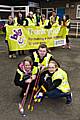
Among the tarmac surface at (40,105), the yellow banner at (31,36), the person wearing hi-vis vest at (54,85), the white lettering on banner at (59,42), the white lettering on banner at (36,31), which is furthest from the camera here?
the white lettering on banner at (59,42)

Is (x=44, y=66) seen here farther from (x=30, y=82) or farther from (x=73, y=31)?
(x=73, y=31)

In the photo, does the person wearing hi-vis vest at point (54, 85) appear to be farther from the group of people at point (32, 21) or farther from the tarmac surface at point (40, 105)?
the group of people at point (32, 21)

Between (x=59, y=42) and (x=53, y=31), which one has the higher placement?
(x=53, y=31)

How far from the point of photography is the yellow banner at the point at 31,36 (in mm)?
→ 9000

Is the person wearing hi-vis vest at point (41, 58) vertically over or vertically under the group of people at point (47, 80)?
over

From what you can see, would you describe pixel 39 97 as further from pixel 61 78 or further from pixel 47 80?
pixel 61 78

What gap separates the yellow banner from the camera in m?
9.00

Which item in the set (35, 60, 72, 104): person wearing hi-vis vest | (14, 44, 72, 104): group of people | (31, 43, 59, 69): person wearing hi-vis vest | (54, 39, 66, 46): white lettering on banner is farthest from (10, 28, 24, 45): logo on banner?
(35, 60, 72, 104): person wearing hi-vis vest

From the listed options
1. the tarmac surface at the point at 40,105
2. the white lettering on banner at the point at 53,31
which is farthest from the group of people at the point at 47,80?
the white lettering on banner at the point at 53,31

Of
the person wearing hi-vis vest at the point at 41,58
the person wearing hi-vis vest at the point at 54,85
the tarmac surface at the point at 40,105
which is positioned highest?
the person wearing hi-vis vest at the point at 41,58

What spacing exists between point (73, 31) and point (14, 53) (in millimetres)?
9894

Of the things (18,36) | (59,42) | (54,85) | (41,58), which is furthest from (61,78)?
(59,42)

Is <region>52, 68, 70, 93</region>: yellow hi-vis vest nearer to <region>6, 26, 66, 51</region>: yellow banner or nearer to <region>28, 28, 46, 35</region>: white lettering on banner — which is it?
<region>6, 26, 66, 51</region>: yellow banner

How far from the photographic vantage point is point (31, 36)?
9.52 m
